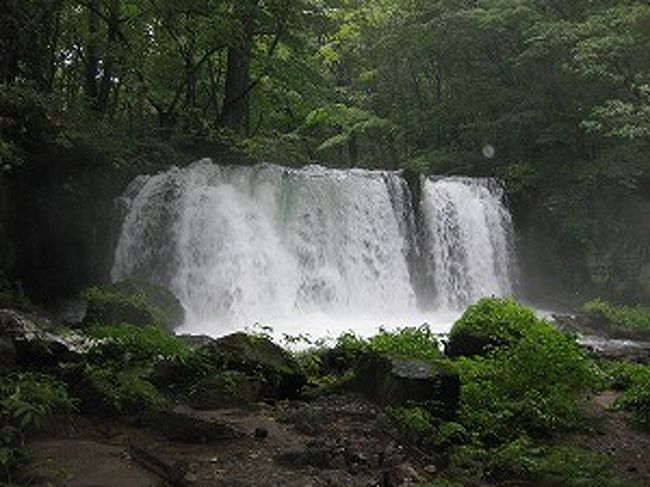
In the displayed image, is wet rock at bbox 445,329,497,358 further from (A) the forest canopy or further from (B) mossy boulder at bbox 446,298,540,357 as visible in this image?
(A) the forest canopy

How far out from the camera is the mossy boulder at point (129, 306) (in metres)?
12.8

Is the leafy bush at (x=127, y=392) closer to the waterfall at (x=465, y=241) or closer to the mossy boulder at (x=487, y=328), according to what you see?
the mossy boulder at (x=487, y=328)

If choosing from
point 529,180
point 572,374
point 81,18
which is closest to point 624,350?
point 572,374

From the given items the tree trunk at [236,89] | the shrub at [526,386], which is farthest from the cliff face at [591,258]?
the shrub at [526,386]

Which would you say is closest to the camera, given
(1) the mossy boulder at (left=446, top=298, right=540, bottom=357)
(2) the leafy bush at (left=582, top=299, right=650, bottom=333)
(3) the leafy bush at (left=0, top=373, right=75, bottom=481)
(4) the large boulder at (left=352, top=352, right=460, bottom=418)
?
(3) the leafy bush at (left=0, top=373, right=75, bottom=481)

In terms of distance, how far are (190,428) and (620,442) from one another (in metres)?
4.42

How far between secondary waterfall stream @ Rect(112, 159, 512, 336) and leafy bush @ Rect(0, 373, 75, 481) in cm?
892

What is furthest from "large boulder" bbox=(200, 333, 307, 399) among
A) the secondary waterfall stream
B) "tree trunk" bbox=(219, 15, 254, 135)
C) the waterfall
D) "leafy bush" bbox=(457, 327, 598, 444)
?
"tree trunk" bbox=(219, 15, 254, 135)

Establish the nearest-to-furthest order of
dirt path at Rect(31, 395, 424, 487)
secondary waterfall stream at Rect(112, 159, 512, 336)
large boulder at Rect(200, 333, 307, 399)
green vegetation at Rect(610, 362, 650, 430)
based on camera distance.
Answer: dirt path at Rect(31, 395, 424, 487) < green vegetation at Rect(610, 362, 650, 430) < large boulder at Rect(200, 333, 307, 399) < secondary waterfall stream at Rect(112, 159, 512, 336)

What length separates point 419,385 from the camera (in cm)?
695

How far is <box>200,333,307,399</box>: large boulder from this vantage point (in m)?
7.74

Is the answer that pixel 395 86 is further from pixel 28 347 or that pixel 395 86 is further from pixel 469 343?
pixel 28 347

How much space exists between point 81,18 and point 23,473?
17.2 metres

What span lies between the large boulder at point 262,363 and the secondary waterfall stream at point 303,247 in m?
6.33
